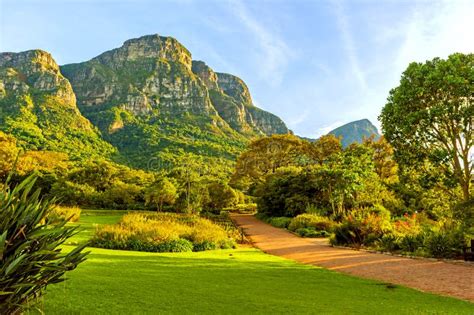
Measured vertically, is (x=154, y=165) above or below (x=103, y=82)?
below

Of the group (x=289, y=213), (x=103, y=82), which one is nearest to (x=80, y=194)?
(x=289, y=213)

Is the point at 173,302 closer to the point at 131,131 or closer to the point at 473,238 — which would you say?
the point at 473,238

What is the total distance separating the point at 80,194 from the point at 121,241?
1149 inches

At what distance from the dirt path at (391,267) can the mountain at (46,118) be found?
2744 inches

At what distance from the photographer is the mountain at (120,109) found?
287ft

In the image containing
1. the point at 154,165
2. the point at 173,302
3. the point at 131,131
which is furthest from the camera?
the point at 131,131

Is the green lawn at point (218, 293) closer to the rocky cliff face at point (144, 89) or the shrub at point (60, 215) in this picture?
the shrub at point (60, 215)

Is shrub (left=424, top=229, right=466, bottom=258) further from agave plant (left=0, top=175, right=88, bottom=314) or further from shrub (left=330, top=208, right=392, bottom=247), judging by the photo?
agave plant (left=0, top=175, right=88, bottom=314)

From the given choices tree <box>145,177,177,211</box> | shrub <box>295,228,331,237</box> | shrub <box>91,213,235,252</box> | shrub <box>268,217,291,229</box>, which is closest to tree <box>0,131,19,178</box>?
tree <box>145,177,177,211</box>

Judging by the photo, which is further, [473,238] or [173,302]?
[473,238]

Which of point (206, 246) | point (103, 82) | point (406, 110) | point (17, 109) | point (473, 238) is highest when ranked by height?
point (103, 82)

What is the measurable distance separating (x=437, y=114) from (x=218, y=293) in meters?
11.8

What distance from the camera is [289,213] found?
30.5 m

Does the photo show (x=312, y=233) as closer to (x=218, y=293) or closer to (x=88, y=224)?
(x=88, y=224)
